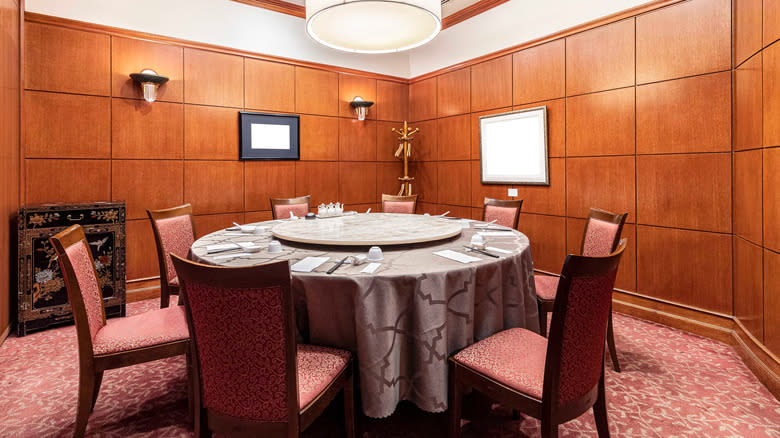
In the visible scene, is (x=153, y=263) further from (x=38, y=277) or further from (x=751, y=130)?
(x=751, y=130)

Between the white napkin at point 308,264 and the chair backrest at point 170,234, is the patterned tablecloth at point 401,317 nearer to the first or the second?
the white napkin at point 308,264

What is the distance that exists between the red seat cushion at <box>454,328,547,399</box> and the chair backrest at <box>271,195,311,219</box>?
9.03 ft

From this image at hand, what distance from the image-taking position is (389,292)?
5.35 ft

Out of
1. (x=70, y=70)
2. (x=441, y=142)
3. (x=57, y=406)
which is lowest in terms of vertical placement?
(x=57, y=406)

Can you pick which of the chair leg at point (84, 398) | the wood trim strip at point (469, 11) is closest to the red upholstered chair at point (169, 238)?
the chair leg at point (84, 398)

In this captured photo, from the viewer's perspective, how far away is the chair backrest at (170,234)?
272 cm

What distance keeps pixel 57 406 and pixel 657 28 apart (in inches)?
197

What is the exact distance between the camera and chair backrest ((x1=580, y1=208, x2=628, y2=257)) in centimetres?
238

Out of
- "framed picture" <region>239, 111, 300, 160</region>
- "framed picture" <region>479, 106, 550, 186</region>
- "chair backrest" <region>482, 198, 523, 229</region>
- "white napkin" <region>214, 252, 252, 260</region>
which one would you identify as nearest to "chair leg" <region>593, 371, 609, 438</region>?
"white napkin" <region>214, 252, 252, 260</region>

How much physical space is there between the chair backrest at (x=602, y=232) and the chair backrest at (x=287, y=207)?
105 inches

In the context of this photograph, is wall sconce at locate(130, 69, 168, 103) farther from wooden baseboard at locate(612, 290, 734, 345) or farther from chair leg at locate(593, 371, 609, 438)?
wooden baseboard at locate(612, 290, 734, 345)

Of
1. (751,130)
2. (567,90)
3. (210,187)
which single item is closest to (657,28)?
(567,90)

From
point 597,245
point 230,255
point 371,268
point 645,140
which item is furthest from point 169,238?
point 645,140

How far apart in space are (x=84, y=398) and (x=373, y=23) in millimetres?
2658
